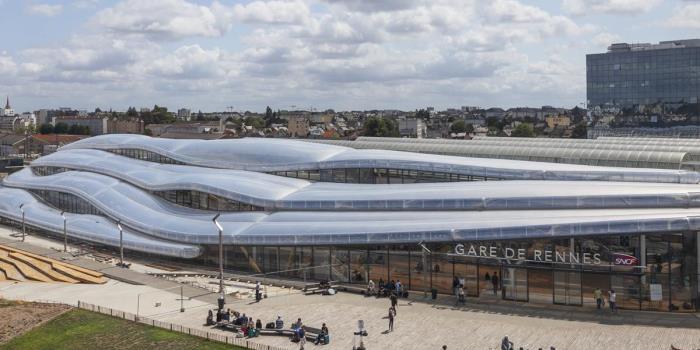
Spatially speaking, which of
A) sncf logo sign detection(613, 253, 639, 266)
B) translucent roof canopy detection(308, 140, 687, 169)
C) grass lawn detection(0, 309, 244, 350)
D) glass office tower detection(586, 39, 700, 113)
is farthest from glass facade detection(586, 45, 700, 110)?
grass lawn detection(0, 309, 244, 350)

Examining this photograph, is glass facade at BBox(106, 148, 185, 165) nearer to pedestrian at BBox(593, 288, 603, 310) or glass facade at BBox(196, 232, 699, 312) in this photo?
glass facade at BBox(196, 232, 699, 312)

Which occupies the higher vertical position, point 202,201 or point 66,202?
point 202,201

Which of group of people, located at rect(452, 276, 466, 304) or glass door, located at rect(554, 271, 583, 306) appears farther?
group of people, located at rect(452, 276, 466, 304)

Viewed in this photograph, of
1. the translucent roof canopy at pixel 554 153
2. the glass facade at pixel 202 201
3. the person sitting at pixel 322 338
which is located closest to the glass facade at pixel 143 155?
the glass facade at pixel 202 201

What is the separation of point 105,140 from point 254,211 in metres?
40.2

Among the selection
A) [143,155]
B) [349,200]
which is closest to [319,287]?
[349,200]

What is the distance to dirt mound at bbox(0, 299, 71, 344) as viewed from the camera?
40438 mm

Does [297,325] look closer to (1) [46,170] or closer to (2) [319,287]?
(2) [319,287]

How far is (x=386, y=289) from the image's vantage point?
43000mm

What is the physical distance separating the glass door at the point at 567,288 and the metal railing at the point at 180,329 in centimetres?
1476

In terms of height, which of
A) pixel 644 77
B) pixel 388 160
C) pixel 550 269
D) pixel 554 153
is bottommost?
pixel 550 269

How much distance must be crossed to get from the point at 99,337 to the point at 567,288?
22786 millimetres

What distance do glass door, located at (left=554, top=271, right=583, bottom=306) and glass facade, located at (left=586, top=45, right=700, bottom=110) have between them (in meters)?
113

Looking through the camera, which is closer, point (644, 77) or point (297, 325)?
point (297, 325)
